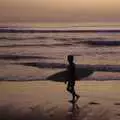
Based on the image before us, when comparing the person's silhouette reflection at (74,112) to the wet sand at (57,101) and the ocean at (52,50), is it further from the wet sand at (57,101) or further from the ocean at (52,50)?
the ocean at (52,50)

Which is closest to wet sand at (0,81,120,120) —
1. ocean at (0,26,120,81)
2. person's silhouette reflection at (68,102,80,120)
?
person's silhouette reflection at (68,102,80,120)

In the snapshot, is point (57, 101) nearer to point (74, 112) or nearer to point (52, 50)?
point (74, 112)

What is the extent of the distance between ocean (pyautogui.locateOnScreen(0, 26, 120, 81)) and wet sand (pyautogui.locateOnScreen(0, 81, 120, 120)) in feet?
3.31

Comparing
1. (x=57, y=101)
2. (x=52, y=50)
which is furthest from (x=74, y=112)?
(x=52, y=50)

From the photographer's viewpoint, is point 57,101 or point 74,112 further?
point 57,101

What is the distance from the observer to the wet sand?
5730 millimetres

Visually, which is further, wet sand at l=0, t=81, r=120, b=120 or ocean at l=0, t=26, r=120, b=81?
ocean at l=0, t=26, r=120, b=81

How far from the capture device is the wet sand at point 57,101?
573 centimetres

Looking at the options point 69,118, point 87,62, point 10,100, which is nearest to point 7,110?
point 10,100

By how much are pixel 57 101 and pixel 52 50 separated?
851 cm

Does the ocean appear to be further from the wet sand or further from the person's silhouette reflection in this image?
the person's silhouette reflection

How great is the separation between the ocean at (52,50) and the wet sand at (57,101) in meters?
1.01

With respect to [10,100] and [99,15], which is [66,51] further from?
[10,100]

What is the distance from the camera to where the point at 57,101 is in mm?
6520
